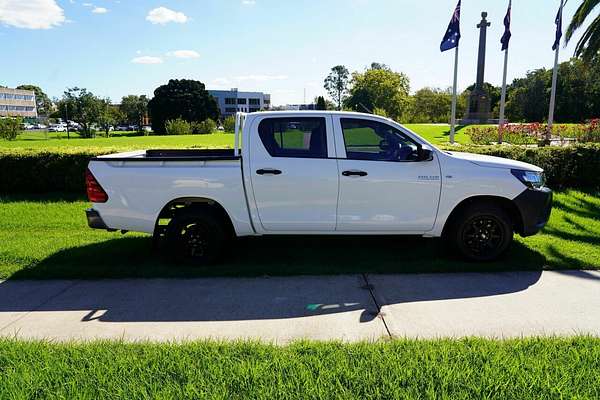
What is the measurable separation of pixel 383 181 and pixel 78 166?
7.35 metres

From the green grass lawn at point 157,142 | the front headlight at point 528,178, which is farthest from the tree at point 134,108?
the front headlight at point 528,178

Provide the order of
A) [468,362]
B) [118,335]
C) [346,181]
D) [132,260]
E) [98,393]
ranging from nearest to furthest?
[98,393] → [468,362] → [118,335] → [346,181] → [132,260]

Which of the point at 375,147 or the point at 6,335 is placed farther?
the point at 375,147

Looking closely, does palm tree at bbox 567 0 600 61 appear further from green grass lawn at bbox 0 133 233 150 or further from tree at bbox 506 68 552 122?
tree at bbox 506 68 552 122

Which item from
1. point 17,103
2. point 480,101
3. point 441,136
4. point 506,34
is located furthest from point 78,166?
point 17,103

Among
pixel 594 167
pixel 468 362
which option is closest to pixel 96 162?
pixel 468 362

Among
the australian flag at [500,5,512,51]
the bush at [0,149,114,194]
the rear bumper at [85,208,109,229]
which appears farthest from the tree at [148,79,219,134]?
the rear bumper at [85,208,109,229]

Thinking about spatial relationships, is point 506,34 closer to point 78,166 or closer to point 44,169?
point 78,166

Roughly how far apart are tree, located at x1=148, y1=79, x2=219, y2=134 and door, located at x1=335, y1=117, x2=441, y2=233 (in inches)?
2555

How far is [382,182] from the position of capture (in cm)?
514

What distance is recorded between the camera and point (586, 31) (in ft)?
64.7

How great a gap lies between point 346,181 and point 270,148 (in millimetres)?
967

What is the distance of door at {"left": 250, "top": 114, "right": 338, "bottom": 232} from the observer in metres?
5.12

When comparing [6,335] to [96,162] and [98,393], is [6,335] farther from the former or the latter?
[96,162]
